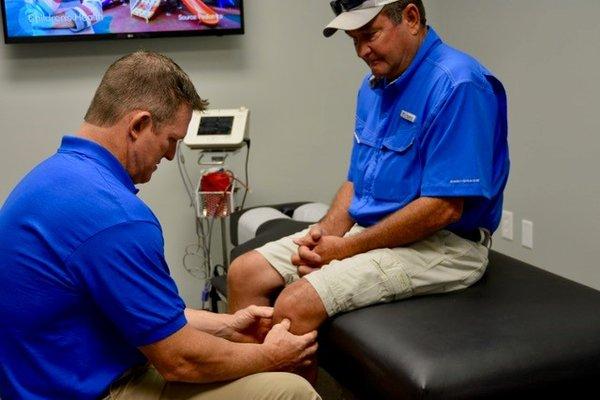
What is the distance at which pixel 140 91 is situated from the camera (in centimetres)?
137

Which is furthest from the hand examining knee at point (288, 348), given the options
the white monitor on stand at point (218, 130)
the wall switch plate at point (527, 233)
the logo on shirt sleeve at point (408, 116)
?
the wall switch plate at point (527, 233)

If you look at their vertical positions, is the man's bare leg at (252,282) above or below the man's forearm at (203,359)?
below

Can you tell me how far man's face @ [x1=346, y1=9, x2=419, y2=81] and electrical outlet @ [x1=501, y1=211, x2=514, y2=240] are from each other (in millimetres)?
1252

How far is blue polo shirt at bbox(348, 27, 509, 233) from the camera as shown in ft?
5.90

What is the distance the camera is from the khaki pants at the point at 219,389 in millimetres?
1369

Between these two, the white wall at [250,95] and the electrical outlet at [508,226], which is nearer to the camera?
the electrical outlet at [508,226]

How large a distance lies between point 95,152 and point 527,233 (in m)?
2.06

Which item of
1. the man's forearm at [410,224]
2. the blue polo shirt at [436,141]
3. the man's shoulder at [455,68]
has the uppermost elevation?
the man's shoulder at [455,68]

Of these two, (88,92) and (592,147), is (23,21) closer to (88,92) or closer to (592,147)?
(88,92)

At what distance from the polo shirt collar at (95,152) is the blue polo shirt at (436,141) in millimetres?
827

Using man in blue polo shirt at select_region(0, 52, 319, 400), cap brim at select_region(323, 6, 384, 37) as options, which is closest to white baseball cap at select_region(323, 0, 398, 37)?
cap brim at select_region(323, 6, 384, 37)

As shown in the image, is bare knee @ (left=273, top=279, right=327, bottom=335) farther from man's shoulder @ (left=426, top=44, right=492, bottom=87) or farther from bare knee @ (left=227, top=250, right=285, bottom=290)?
man's shoulder @ (left=426, top=44, right=492, bottom=87)

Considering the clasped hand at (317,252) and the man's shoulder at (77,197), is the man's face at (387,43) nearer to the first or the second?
the clasped hand at (317,252)

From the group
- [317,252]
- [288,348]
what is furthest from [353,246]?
[288,348]
